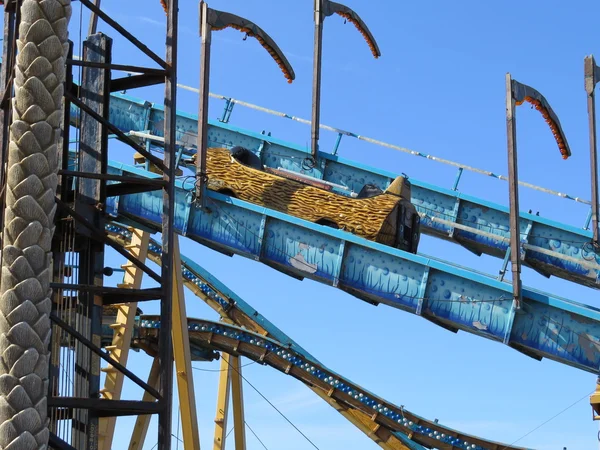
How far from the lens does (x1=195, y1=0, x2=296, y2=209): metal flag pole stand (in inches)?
663

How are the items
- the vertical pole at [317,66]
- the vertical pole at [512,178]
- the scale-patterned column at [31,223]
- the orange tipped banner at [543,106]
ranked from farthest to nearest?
the vertical pole at [317,66]
the orange tipped banner at [543,106]
the vertical pole at [512,178]
the scale-patterned column at [31,223]

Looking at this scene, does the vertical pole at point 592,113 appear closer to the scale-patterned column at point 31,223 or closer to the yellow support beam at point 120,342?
the yellow support beam at point 120,342

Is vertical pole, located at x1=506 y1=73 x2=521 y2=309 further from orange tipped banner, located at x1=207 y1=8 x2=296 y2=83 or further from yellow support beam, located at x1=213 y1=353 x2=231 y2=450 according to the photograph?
yellow support beam, located at x1=213 y1=353 x2=231 y2=450

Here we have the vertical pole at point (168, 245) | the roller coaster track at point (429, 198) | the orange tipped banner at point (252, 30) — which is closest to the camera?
the vertical pole at point (168, 245)

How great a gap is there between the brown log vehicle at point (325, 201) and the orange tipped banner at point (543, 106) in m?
1.94

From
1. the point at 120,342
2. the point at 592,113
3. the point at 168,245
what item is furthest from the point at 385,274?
the point at 592,113

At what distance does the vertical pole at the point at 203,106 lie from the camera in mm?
16828

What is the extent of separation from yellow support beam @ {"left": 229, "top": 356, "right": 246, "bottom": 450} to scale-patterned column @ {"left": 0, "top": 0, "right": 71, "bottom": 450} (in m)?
12.6

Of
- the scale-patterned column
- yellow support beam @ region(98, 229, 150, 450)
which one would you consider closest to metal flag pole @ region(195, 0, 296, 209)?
yellow support beam @ region(98, 229, 150, 450)

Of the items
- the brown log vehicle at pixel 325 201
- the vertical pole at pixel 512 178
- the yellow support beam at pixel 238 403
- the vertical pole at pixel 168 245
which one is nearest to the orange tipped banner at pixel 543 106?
the vertical pole at pixel 512 178

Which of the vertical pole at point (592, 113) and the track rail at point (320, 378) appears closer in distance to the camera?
the vertical pole at point (592, 113)

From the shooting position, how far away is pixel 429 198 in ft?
75.6

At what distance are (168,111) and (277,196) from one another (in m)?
6.20

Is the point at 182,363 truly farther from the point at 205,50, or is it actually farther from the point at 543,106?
the point at 543,106
